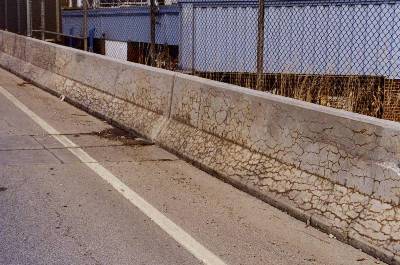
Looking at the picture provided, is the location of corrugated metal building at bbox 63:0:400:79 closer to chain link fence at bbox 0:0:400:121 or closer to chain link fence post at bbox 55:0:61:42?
chain link fence at bbox 0:0:400:121

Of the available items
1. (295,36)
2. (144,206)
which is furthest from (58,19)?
(144,206)

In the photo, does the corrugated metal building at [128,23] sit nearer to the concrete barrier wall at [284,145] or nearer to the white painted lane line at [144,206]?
the concrete barrier wall at [284,145]

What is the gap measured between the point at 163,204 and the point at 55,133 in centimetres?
351

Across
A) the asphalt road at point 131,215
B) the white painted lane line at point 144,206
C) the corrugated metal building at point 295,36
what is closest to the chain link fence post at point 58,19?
the corrugated metal building at point 295,36

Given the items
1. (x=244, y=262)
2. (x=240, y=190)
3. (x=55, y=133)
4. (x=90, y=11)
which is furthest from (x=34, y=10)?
(x=244, y=262)

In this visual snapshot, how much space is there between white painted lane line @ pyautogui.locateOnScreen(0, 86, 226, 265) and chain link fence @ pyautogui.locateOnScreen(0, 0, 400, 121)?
239 cm

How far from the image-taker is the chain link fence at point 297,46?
899 cm

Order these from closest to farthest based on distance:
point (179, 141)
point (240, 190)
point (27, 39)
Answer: point (240, 190) < point (179, 141) < point (27, 39)

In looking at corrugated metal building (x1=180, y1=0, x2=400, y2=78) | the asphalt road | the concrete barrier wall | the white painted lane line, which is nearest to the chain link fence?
corrugated metal building (x1=180, y1=0, x2=400, y2=78)

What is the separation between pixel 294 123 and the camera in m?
5.28

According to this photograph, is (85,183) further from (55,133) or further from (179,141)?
(55,133)

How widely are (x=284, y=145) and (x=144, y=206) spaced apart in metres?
1.40

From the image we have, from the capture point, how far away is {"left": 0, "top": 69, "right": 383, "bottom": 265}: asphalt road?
4211 mm

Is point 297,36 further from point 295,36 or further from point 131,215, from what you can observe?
point 131,215
